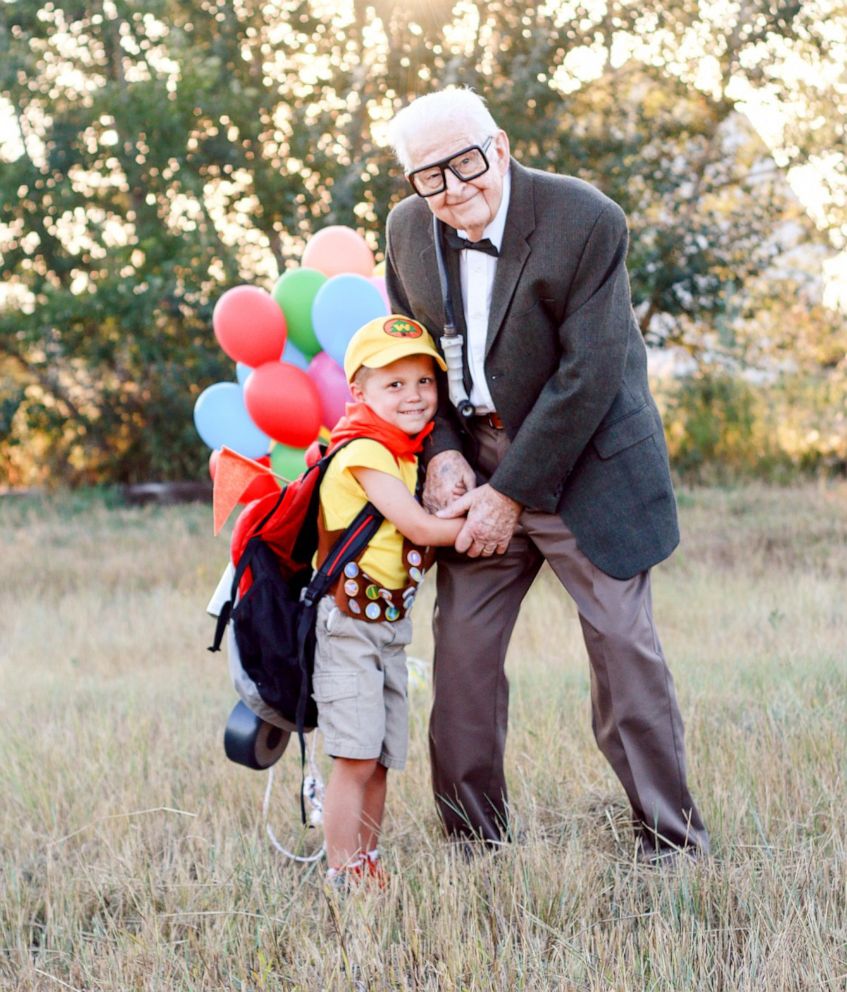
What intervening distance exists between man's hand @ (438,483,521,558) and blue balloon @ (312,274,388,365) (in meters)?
2.28

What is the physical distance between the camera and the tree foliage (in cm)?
1296

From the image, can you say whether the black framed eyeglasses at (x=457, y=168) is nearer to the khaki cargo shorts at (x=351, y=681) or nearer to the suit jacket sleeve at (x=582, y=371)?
the suit jacket sleeve at (x=582, y=371)

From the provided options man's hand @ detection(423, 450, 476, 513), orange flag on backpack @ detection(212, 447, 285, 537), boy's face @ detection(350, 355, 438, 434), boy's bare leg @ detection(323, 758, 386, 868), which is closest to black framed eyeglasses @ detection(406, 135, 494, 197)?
boy's face @ detection(350, 355, 438, 434)

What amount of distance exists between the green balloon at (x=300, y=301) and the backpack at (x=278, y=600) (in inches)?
101

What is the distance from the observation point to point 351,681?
3.17 metres

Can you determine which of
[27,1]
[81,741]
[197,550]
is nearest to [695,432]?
[197,550]

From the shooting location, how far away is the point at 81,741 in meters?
4.78

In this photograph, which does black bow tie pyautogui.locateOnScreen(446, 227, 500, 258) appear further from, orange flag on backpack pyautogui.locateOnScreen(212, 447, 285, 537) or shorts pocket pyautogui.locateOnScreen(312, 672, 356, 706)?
shorts pocket pyautogui.locateOnScreen(312, 672, 356, 706)

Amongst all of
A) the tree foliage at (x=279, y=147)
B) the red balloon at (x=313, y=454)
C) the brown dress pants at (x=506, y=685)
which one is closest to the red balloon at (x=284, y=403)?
the red balloon at (x=313, y=454)

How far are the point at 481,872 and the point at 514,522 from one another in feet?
3.04

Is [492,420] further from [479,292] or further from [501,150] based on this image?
[501,150]

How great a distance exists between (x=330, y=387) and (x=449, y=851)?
2.81 meters

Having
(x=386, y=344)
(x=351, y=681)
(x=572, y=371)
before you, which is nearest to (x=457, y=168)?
(x=386, y=344)

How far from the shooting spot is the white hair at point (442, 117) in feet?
9.77
